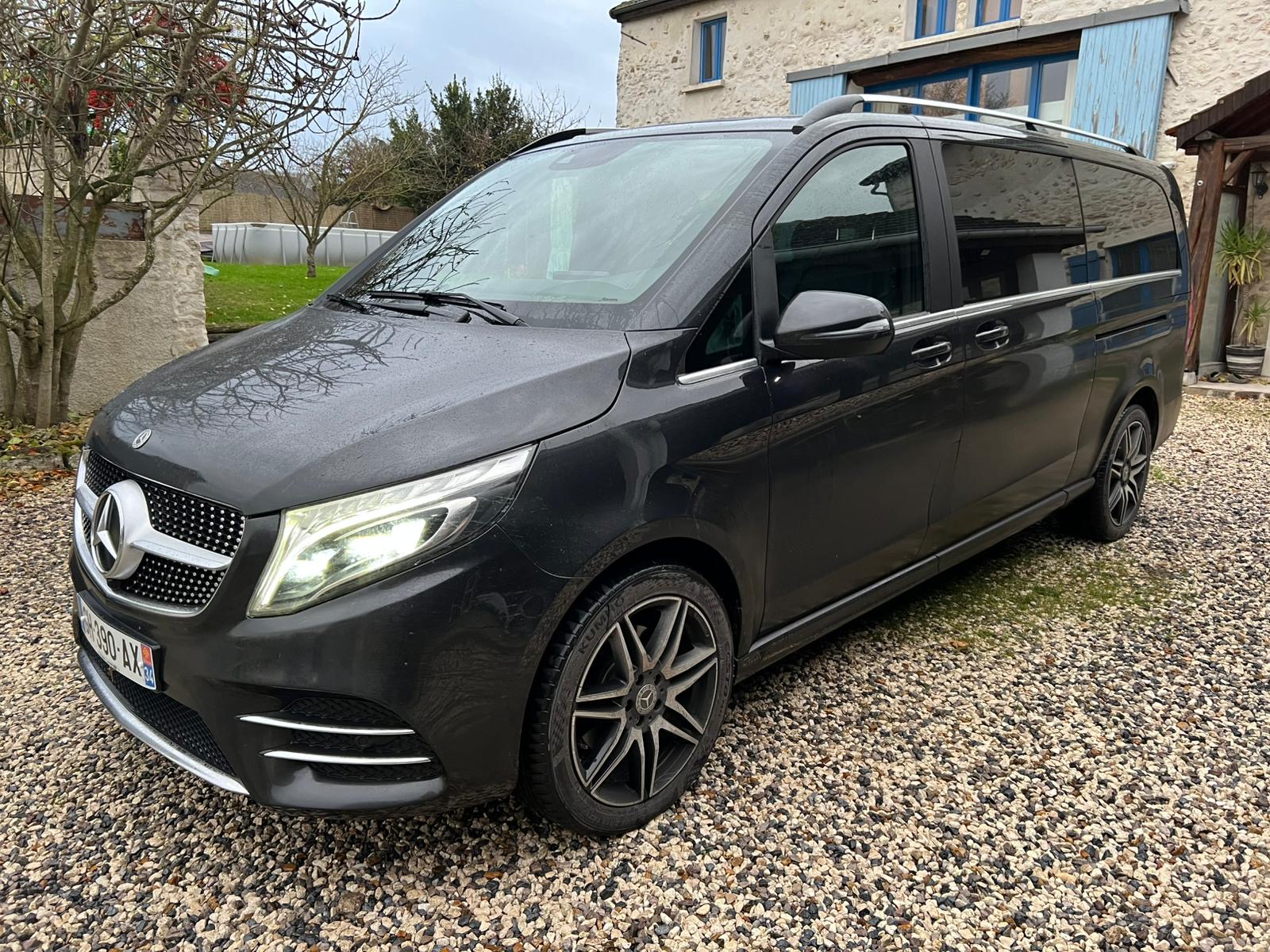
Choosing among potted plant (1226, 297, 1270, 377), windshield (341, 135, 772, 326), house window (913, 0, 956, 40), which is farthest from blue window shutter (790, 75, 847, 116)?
windshield (341, 135, 772, 326)

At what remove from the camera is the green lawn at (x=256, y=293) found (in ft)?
38.2

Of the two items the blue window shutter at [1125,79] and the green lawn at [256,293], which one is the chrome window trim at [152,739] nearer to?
the green lawn at [256,293]

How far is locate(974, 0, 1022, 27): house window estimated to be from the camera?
1234 cm

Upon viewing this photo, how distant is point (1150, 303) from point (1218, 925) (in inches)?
127

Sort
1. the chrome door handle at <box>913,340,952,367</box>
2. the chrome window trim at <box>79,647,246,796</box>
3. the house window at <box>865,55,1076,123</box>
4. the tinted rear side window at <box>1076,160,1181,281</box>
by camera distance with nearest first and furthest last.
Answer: the chrome window trim at <box>79,647,246,796</box>, the chrome door handle at <box>913,340,952,367</box>, the tinted rear side window at <box>1076,160,1181,281</box>, the house window at <box>865,55,1076,123</box>

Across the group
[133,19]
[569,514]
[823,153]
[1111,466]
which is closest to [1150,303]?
[1111,466]

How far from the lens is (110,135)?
21.0ft

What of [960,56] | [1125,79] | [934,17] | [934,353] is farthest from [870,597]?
[934,17]

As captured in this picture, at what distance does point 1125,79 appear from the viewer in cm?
1105

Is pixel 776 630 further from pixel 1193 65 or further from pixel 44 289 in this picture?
pixel 1193 65

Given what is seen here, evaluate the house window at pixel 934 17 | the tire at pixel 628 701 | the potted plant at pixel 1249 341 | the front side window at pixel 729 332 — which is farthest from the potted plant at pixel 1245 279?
the tire at pixel 628 701

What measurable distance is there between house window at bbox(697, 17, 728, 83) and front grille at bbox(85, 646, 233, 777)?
51.6ft

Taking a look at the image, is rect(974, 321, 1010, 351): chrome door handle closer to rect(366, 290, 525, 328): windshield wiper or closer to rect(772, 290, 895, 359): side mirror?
rect(772, 290, 895, 359): side mirror

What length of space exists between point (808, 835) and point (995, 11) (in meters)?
13.2
